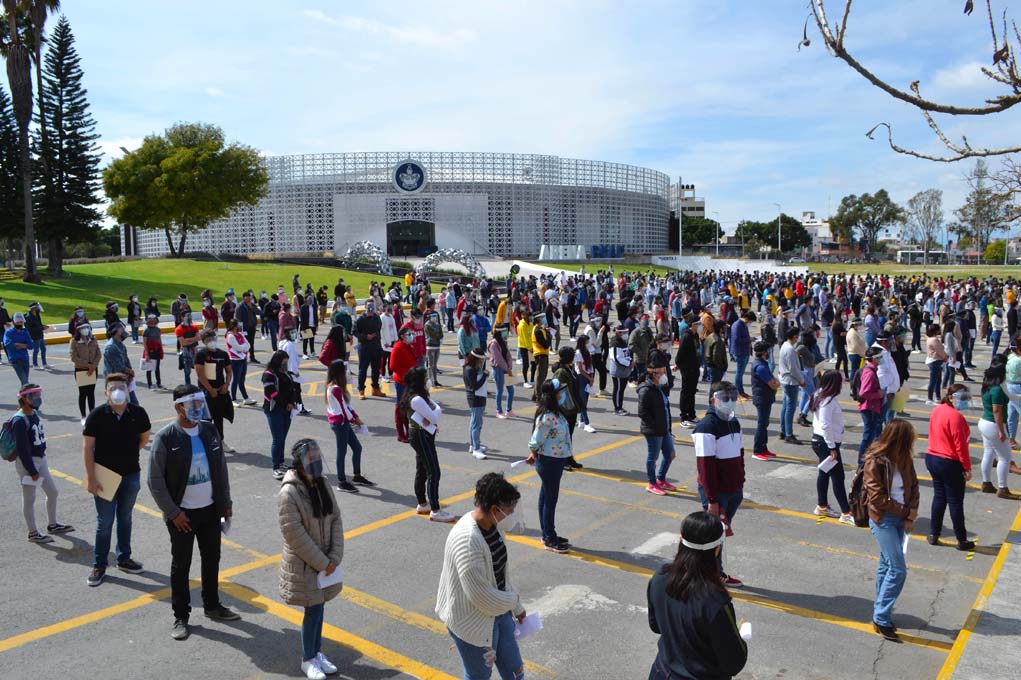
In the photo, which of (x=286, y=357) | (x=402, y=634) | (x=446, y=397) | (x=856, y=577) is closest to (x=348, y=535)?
(x=402, y=634)

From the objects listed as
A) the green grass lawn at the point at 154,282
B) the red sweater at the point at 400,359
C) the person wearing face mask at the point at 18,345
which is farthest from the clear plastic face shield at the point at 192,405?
the green grass lawn at the point at 154,282

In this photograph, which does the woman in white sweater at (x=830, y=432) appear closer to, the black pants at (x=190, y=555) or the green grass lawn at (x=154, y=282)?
the black pants at (x=190, y=555)

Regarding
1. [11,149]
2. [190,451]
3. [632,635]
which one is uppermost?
[11,149]

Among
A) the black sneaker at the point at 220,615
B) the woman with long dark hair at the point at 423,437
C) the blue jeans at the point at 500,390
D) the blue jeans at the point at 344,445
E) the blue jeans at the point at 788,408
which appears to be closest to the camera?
the black sneaker at the point at 220,615

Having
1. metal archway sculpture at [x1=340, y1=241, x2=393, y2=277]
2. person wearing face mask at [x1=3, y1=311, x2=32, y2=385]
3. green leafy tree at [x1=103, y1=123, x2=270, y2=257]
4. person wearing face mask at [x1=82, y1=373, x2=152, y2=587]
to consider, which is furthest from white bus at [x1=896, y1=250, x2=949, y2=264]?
person wearing face mask at [x1=82, y1=373, x2=152, y2=587]

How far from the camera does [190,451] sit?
561 centimetres

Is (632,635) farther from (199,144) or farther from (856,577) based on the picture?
(199,144)

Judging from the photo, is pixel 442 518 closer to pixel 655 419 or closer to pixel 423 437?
pixel 423 437

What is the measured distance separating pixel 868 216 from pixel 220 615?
414ft

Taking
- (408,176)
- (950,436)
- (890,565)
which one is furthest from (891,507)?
(408,176)

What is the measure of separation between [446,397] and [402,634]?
9500mm

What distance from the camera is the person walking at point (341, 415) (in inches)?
342

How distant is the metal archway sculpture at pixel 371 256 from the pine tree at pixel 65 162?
18.0 metres

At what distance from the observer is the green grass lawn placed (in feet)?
117
